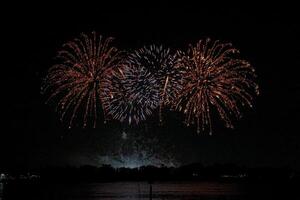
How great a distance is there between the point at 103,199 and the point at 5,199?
59.7ft

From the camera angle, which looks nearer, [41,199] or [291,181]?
[41,199]

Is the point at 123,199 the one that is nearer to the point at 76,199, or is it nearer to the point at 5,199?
the point at 76,199

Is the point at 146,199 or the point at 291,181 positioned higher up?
the point at 291,181

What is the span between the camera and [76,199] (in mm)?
100250

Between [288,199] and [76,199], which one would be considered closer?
[288,199]

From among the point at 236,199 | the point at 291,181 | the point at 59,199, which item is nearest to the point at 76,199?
the point at 59,199

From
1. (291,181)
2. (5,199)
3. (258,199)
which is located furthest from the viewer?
(291,181)

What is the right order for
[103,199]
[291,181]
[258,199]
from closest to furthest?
[258,199] < [103,199] < [291,181]

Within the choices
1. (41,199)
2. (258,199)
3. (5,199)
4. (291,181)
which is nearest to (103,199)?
(41,199)

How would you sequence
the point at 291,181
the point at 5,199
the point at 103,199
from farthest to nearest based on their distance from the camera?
the point at 291,181 < the point at 103,199 < the point at 5,199

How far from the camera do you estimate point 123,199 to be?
332ft

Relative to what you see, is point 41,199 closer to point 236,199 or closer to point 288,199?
point 236,199

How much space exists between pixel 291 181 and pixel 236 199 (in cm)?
10781

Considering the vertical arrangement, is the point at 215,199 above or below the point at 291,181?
below
